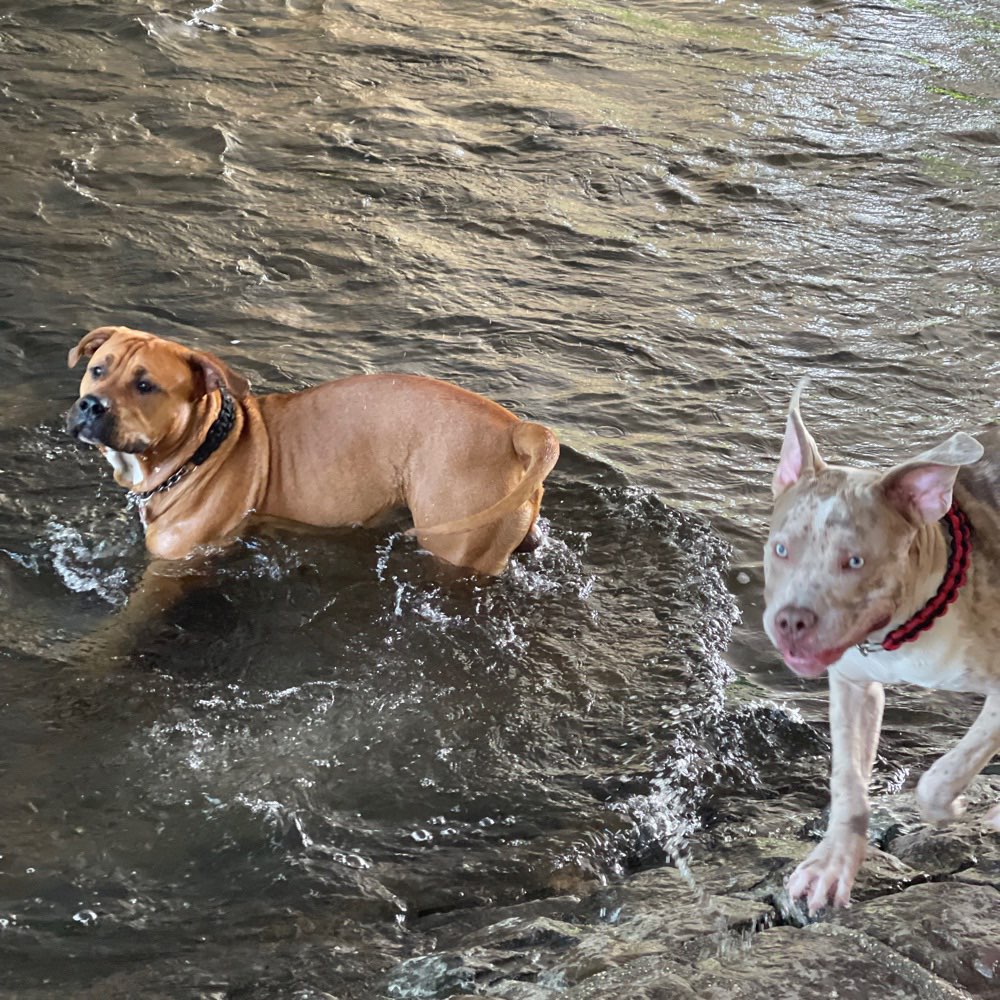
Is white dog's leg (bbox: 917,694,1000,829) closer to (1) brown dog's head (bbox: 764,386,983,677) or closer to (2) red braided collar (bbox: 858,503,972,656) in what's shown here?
(2) red braided collar (bbox: 858,503,972,656)

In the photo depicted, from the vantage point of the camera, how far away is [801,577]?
297cm

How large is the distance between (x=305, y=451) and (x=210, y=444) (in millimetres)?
360

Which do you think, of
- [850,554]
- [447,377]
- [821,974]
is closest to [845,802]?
[821,974]

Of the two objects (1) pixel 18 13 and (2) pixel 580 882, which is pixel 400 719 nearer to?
(2) pixel 580 882

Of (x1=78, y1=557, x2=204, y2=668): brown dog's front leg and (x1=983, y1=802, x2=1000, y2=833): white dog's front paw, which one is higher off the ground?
(x1=983, y1=802, x2=1000, y2=833): white dog's front paw

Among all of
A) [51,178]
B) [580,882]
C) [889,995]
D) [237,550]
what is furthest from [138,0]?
[889,995]

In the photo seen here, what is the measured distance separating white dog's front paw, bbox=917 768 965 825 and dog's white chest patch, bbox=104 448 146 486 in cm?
304

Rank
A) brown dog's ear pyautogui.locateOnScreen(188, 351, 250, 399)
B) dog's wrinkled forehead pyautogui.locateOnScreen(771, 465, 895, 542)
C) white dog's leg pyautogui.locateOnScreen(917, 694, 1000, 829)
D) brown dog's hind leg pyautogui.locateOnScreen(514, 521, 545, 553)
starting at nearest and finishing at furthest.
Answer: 1. dog's wrinkled forehead pyautogui.locateOnScreen(771, 465, 895, 542)
2. white dog's leg pyautogui.locateOnScreen(917, 694, 1000, 829)
3. brown dog's ear pyautogui.locateOnScreen(188, 351, 250, 399)
4. brown dog's hind leg pyautogui.locateOnScreen(514, 521, 545, 553)

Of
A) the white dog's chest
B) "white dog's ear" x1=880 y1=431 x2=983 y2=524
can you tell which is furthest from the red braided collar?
"white dog's ear" x1=880 y1=431 x2=983 y2=524

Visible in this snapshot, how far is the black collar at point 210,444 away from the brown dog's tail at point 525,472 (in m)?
0.89

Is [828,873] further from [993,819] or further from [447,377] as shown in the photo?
[447,377]

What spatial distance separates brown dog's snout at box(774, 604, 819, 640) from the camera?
9.57 ft

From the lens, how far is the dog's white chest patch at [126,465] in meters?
4.84

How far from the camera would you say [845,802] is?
3.30 metres
